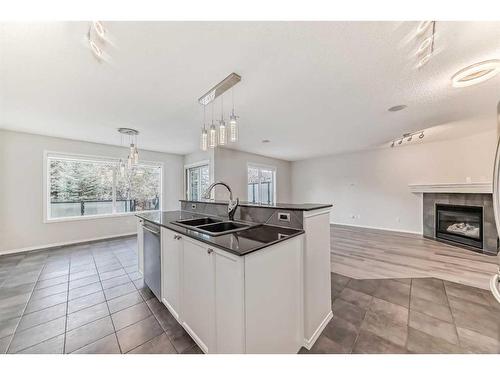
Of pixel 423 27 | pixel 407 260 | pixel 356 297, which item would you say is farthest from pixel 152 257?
pixel 407 260

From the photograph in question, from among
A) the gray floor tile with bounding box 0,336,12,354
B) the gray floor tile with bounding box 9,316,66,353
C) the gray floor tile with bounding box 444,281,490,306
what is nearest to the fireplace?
the gray floor tile with bounding box 444,281,490,306

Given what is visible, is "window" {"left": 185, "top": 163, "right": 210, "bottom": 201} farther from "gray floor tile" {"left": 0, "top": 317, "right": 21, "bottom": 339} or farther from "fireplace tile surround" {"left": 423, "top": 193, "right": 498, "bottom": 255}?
"fireplace tile surround" {"left": 423, "top": 193, "right": 498, "bottom": 255}

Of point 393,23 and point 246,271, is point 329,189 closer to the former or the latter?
point 393,23

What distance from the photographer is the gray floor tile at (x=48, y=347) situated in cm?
136

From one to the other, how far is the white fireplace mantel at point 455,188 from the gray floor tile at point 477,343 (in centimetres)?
328

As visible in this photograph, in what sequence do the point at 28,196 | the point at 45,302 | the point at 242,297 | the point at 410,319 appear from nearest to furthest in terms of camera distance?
the point at 242,297 < the point at 410,319 < the point at 45,302 < the point at 28,196

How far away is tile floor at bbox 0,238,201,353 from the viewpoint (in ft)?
4.73

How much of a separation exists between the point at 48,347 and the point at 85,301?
25.0 inches

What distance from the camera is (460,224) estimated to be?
13.3 ft

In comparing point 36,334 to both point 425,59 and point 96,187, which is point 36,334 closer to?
point 96,187


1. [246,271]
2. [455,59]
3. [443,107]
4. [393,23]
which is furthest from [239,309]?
[443,107]

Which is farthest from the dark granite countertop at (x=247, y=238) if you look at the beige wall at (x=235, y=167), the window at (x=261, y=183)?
the window at (x=261, y=183)

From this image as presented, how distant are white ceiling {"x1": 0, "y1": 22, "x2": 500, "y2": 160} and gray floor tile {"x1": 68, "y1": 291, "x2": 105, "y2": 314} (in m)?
2.32

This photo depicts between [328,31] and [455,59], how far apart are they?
129cm
